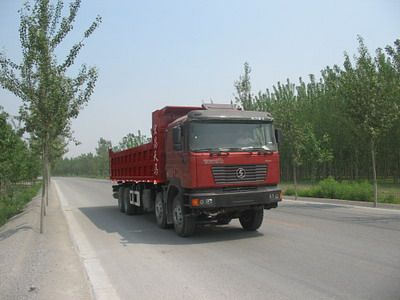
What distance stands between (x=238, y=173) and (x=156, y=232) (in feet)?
10.8

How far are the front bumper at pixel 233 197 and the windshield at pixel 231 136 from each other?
0.95 meters

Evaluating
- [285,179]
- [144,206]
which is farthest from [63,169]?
[144,206]

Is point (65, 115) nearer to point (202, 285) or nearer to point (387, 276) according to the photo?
point (202, 285)

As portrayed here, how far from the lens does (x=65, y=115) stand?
13359mm

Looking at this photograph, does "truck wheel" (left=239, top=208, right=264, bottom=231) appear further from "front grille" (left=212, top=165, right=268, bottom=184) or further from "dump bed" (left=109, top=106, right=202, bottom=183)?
"dump bed" (left=109, top=106, right=202, bottom=183)

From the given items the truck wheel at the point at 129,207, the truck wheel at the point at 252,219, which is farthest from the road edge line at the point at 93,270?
the truck wheel at the point at 129,207

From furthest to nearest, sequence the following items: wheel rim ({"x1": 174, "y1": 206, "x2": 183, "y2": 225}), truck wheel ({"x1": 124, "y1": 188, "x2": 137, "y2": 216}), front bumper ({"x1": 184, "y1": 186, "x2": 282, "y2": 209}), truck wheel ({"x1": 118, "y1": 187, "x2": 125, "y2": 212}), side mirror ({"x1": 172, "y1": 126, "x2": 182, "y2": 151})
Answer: truck wheel ({"x1": 118, "y1": 187, "x2": 125, "y2": 212}), truck wheel ({"x1": 124, "y1": 188, "x2": 137, "y2": 216}), wheel rim ({"x1": 174, "y1": 206, "x2": 183, "y2": 225}), side mirror ({"x1": 172, "y1": 126, "x2": 182, "y2": 151}), front bumper ({"x1": 184, "y1": 186, "x2": 282, "y2": 209})

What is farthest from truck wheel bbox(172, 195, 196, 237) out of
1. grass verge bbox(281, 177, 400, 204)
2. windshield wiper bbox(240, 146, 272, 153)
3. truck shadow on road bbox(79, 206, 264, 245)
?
grass verge bbox(281, 177, 400, 204)

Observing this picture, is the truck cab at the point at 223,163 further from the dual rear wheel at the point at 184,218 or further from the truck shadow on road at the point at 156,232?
the truck shadow on road at the point at 156,232

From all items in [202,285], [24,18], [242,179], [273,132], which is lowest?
[202,285]

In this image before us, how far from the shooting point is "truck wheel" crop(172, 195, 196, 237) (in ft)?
36.6

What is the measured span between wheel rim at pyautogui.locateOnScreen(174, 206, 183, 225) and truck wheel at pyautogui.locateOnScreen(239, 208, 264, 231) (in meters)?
1.72

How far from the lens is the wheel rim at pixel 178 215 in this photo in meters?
11.4

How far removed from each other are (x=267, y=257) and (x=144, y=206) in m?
7.02
